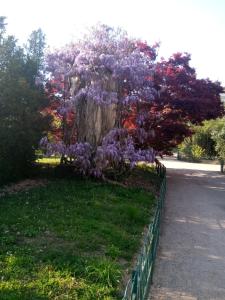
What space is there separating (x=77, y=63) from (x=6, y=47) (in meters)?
2.08

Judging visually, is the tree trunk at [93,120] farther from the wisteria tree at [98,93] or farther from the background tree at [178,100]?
the background tree at [178,100]

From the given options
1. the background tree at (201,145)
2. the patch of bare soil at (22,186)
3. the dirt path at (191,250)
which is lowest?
the dirt path at (191,250)

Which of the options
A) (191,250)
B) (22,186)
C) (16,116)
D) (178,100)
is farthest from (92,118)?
(191,250)

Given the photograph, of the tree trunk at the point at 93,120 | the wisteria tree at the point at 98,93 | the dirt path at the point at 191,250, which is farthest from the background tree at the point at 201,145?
the tree trunk at the point at 93,120

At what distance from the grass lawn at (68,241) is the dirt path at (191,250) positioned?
1.87 feet

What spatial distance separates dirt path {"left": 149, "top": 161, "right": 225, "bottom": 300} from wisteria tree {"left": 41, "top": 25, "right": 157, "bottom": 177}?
222 centimetres

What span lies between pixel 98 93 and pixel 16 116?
2.39 m

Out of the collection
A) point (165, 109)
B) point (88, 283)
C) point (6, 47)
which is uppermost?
point (6, 47)

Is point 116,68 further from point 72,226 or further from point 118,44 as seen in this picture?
point 72,226

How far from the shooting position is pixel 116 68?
12664 mm

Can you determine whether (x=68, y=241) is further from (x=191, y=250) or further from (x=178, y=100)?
(x=178, y=100)

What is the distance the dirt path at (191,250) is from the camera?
622cm

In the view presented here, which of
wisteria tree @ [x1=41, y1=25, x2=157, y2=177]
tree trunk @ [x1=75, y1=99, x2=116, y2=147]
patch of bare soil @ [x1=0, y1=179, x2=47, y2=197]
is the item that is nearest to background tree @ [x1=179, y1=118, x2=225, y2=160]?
wisteria tree @ [x1=41, y1=25, x2=157, y2=177]

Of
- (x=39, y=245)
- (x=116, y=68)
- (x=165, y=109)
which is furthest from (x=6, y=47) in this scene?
(x=39, y=245)
